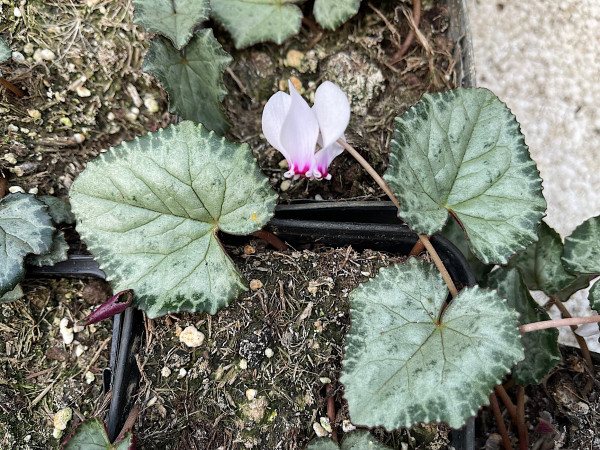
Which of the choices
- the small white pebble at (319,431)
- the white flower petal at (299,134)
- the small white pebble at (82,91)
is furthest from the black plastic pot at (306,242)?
the small white pebble at (82,91)

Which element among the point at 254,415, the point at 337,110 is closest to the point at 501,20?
the point at 337,110

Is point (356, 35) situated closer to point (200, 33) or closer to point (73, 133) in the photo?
point (200, 33)

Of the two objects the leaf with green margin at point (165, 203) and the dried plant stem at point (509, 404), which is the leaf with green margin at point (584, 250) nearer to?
the dried plant stem at point (509, 404)

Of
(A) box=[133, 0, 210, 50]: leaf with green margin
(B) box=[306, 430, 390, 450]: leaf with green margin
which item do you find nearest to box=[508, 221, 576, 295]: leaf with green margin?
(B) box=[306, 430, 390, 450]: leaf with green margin

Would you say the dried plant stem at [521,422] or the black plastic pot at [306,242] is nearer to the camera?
the black plastic pot at [306,242]

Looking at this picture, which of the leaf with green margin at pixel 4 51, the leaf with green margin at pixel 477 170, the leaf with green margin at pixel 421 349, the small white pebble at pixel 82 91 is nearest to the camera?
the leaf with green margin at pixel 421 349

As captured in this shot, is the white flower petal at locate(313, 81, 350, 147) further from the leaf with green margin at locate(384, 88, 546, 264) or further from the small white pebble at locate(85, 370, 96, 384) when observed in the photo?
the small white pebble at locate(85, 370, 96, 384)
